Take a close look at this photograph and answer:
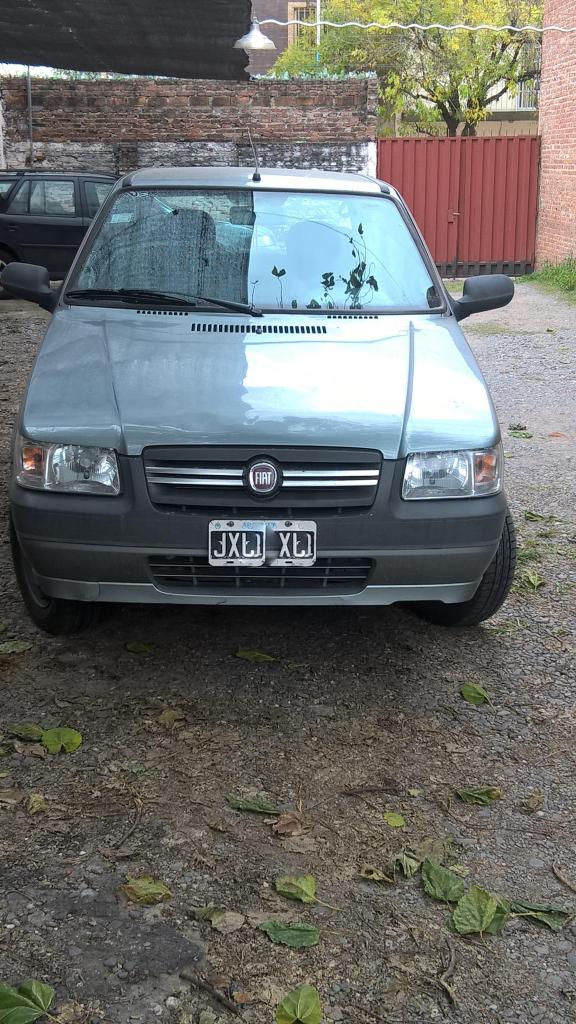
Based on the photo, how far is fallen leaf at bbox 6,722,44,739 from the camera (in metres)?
3.34

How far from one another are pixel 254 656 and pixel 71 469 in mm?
1038

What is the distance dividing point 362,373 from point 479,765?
139 cm

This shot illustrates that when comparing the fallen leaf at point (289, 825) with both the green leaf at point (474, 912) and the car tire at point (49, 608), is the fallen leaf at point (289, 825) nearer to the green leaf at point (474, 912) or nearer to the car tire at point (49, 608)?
the green leaf at point (474, 912)

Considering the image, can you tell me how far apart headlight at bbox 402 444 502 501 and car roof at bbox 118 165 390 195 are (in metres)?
2.00

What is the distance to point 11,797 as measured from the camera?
9.89 feet

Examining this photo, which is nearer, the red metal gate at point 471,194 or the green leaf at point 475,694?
the green leaf at point 475,694

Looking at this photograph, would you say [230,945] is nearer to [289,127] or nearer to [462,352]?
[462,352]

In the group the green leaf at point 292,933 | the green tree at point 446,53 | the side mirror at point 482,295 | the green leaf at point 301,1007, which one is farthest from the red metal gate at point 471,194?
the green leaf at point 301,1007

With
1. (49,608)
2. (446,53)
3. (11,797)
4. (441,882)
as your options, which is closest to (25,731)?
(11,797)

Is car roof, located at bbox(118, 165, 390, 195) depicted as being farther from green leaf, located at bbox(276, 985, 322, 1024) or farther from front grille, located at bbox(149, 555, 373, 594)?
green leaf, located at bbox(276, 985, 322, 1024)

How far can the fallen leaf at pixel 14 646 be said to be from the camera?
156 inches

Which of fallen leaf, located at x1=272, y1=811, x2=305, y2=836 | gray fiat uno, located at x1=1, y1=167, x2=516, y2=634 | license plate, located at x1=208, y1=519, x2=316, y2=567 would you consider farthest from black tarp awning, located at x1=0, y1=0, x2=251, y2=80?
fallen leaf, located at x1=272, y1=811, x2=305, y2=836

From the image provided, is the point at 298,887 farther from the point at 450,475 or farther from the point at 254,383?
the point at 254,383

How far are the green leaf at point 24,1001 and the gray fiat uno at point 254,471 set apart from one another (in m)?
1.40
